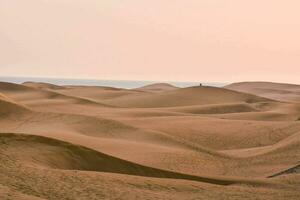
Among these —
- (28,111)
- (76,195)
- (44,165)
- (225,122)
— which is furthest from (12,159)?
(225,122)

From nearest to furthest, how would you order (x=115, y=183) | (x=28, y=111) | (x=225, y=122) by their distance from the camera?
(x=115, y=183)
(x=28, y=111)
(x=225, y=122)

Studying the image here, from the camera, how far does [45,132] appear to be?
22.6 meters

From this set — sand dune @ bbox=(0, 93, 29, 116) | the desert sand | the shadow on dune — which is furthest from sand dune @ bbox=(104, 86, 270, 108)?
the shadow on dune

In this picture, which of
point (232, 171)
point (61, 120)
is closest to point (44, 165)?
point (232, 171)

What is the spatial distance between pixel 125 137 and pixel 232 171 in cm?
607

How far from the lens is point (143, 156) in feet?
63.3

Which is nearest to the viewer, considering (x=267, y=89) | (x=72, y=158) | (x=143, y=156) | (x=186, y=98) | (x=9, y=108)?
(x=72, y=158)

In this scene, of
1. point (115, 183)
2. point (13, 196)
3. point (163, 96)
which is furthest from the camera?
point (163, 96)

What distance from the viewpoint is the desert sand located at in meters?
12.4

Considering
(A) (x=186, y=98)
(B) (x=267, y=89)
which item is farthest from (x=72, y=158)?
(B) (x=267, y=89)

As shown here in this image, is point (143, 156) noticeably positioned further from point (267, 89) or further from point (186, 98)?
point (267, 89)

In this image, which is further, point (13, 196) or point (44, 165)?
point (44, 165)

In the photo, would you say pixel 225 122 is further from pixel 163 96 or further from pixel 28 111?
pixel 163 96

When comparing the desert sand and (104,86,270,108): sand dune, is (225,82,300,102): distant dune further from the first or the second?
the desert sand
